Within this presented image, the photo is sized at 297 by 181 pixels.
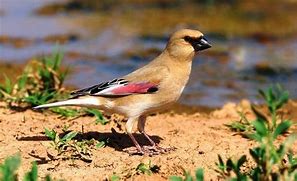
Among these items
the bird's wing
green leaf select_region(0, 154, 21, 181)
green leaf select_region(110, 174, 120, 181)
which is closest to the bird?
the bird's wing

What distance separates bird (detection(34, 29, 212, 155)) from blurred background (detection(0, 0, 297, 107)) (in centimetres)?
325

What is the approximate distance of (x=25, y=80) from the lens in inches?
350

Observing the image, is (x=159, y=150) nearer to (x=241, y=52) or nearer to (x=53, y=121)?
(x=53, y=121)

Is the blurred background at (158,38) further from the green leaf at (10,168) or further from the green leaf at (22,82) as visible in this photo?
the green leaf at (10,168)

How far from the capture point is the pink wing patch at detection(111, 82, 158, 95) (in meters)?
6.73

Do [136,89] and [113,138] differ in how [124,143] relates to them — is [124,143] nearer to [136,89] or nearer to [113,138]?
[113,138]

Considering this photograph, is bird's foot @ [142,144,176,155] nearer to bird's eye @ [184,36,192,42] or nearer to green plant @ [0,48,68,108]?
bird's eye @ [184,36,192,42]

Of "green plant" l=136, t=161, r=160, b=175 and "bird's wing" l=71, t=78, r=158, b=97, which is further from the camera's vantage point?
"bird's wing" l=71, t=78, r=158, b=97

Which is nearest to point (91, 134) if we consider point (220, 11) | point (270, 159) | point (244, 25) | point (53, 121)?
point (53, 121)

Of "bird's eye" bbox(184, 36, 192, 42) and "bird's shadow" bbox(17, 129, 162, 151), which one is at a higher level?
"bird's eye" bbox(184, 36, 192, 42)

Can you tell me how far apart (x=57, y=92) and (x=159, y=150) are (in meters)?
2.41

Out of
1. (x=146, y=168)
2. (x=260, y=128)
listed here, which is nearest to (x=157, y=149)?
(x=146, y=168)

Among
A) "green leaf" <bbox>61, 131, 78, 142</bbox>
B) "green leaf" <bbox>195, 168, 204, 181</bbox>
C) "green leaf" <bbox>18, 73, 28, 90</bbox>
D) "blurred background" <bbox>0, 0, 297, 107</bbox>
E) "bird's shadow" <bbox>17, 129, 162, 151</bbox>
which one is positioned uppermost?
"green leaf" <bbox>195, 168, 204, 181</bbox>

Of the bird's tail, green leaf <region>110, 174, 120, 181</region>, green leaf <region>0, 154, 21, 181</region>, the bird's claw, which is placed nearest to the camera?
green leaf <region>0, 154, 21, 181</region>
